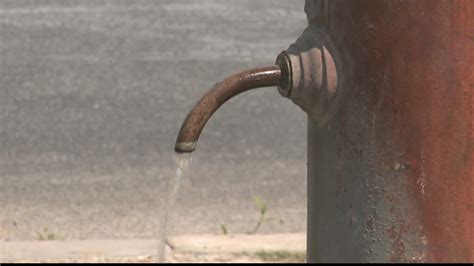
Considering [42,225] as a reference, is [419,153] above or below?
above

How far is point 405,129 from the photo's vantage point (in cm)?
210

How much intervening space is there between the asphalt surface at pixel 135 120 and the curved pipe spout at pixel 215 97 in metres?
2.98

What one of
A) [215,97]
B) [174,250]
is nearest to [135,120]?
[174,250]

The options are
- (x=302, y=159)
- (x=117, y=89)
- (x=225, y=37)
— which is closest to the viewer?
(x=302, y=159)

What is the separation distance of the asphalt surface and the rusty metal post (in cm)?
301

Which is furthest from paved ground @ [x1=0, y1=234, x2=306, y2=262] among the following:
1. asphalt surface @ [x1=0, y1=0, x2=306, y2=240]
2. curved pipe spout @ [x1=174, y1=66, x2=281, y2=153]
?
curved pipe spout @ [x1=174, y1=66, x2=281, y2=153]

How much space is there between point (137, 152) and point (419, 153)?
4344 millimetres

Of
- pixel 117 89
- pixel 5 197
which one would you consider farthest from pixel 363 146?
pixel 117 89

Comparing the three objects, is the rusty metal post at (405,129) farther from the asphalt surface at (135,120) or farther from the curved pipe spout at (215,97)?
the asphalt surface at (135,120)

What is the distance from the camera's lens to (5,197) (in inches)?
225

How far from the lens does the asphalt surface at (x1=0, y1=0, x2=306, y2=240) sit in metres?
5.48

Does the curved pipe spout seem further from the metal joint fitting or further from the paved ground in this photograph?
the paved ground

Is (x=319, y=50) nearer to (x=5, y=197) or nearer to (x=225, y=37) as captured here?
(x=5, y=197)

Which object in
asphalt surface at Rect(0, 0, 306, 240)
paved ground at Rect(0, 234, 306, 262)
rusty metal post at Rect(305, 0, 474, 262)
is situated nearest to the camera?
rusty metal post at Rect(305, 0, 474, 262)
